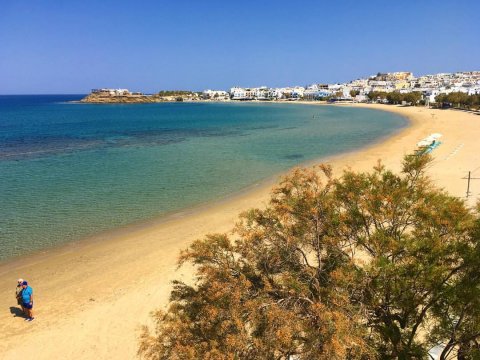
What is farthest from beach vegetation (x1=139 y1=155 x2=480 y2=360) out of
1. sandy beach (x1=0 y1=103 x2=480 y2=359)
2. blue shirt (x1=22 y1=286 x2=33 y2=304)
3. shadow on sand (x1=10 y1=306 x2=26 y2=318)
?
shadow on sand (x1=10 y1=306 x2=26 y2=318)

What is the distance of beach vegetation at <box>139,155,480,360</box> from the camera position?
5.38m

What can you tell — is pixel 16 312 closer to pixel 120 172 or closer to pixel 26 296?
pixel 26 296

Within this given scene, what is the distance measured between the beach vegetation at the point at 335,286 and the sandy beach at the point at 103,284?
4.68 m

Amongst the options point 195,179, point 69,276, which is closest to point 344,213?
point 69,276

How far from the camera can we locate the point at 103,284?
12.9 meters

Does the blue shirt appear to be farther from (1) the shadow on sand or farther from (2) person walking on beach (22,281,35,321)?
(1) the shadow on sand

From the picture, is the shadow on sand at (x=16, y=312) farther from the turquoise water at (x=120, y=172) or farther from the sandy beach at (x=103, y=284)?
the turquoise water at (x=120, y=172)

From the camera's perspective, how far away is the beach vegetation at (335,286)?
5.38 metres

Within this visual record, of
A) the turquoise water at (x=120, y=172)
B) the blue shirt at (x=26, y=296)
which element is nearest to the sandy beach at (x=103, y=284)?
the blue shirt at (x=26, y=296)

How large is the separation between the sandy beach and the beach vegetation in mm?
4681

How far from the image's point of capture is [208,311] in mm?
5684

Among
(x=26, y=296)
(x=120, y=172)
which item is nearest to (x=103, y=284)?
(x=26, y=296)

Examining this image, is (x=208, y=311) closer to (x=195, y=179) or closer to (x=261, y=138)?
(x=195, y=179)

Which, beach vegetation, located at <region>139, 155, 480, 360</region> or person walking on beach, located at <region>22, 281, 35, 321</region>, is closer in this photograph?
beach vegetation, located at <region>139, 155, 480, 360</region>
